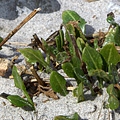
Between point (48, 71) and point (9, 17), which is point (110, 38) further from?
point (9, 17)

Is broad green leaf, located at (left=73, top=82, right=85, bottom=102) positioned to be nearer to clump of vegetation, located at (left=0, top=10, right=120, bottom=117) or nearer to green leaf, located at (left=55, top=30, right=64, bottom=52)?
clump of vegetation, located at (left=0, top=10, right=120, bottom=117)

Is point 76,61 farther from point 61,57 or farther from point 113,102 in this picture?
point 113,102

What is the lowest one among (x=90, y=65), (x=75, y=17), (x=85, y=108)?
(x=85, y=108)

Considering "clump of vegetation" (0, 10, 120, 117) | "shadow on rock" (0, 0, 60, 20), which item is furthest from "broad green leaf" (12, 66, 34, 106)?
"shadow on rock" (0, 0, 60, 20)

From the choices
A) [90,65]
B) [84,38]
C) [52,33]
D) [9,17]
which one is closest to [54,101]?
[90,65]

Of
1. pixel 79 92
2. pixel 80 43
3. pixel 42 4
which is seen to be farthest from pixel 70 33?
pixel 42 4

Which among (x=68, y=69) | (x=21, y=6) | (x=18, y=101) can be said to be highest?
(x=21, y=6)
